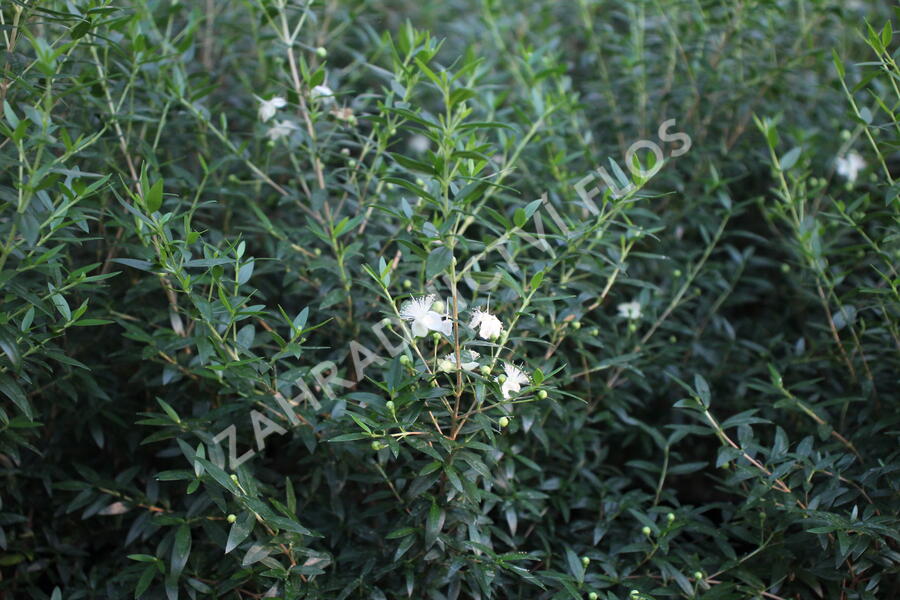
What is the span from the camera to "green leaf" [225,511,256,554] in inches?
64.2

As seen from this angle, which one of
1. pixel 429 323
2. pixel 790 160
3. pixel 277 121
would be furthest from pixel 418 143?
pixel 429 323

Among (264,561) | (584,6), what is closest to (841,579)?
(264,561)

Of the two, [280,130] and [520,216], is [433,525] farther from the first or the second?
[280,130]

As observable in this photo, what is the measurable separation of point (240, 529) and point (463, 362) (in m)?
0.57

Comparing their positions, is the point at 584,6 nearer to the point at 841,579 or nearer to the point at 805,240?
the point at 805,240

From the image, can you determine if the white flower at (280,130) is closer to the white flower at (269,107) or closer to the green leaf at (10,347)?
the white flower at (269,107)

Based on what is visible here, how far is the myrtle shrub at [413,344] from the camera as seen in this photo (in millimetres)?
1736

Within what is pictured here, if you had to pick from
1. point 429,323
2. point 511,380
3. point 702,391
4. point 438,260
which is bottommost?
point 702,391

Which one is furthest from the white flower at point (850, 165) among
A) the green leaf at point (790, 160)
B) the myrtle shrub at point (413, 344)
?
the green leaf at point (790, 160)

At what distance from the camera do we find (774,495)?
1.96 meters

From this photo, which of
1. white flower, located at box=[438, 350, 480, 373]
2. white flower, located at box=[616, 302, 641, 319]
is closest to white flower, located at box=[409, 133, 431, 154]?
white flower, located at box=[616, 302, 641, 319]

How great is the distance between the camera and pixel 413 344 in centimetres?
168

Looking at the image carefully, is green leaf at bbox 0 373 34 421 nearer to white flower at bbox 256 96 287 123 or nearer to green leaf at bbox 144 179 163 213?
green leaf at bbox 144 179 163 213

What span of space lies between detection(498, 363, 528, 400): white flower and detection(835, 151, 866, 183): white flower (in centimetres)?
150
